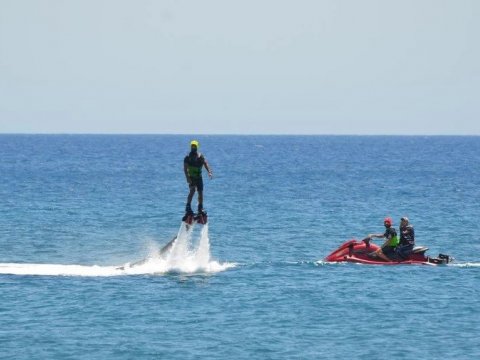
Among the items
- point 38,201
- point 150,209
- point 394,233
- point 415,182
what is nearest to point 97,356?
point 394,233

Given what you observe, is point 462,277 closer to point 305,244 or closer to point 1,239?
point 305,244

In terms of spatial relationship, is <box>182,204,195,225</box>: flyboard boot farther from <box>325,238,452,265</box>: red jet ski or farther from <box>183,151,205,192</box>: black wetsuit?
<box>325,238,452,265</box>: red jet ski

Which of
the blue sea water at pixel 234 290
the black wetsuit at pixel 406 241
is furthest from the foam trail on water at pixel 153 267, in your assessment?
the black wetsuit at pixel 406 241

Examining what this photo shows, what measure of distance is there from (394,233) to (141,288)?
9.33 meters

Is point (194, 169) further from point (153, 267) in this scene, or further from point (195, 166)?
point (153, 267)

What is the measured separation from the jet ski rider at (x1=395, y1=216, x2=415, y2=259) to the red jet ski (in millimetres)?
226

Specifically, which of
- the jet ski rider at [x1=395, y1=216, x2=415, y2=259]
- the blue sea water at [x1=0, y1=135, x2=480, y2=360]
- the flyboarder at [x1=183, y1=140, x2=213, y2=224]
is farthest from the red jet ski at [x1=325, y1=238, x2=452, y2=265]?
the flyboarder at [x1=183, y1=140, x2=213, y2=224]

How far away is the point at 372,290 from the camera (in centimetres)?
3073

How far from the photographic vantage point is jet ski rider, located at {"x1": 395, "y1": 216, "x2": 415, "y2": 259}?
113ft

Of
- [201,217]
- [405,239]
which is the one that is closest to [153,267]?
[201,217]

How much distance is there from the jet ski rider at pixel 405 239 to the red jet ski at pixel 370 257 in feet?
0.74

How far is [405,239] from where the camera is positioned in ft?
114

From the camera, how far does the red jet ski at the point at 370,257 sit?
116ft

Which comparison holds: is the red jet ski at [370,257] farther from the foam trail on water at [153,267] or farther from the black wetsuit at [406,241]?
the foam trail on water at [153,267]
